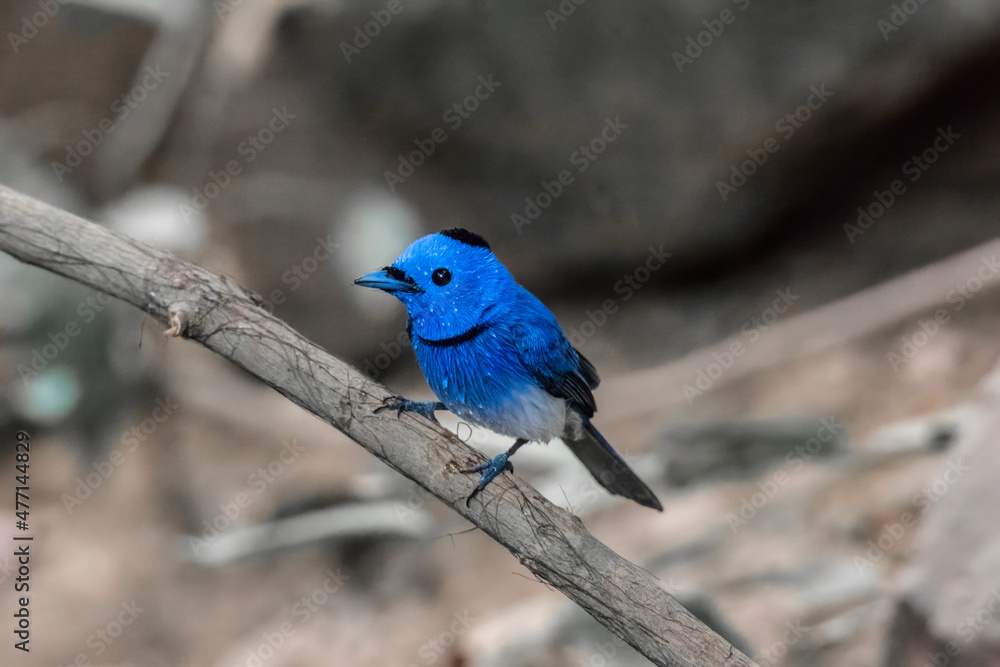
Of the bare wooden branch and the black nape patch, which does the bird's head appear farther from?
the bare wooden branch

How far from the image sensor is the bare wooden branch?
73.0 inches

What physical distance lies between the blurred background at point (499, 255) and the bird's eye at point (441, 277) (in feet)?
7.03

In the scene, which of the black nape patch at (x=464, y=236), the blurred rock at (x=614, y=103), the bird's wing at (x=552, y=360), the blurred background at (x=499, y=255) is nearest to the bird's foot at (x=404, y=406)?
the bird's wing at (x=552, y=360)

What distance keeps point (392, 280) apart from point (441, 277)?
115 mm

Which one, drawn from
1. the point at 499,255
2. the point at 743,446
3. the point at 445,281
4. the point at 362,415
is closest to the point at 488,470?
the point at 362,415

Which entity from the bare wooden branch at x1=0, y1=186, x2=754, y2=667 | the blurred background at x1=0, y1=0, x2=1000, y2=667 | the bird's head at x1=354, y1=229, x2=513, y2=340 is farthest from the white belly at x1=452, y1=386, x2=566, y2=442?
the blurred background at x1=0, y1=0, x2=1000, y2=667

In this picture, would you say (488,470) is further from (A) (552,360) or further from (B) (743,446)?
(B) (743,446)

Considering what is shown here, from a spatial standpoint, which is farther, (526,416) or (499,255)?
(499,255)

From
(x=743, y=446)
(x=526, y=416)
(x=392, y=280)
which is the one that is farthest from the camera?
(x=743, y=446)

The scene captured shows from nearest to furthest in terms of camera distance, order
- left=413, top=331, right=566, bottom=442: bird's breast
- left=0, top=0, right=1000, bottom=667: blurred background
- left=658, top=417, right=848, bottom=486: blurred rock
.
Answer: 1. left=413, top=331, right=566, bottom=442: bird's breast
2. left=0, top=0, right=1000, bottom=667: blurred background
3. left=658, top=417, right=848, bottom=486: blurred rock

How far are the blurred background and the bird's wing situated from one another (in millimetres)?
1770

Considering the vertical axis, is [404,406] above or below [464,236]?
below

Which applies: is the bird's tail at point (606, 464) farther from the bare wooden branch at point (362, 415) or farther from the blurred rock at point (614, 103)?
the blurred rock at point (614, 103)

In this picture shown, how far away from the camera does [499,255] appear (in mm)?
4262
